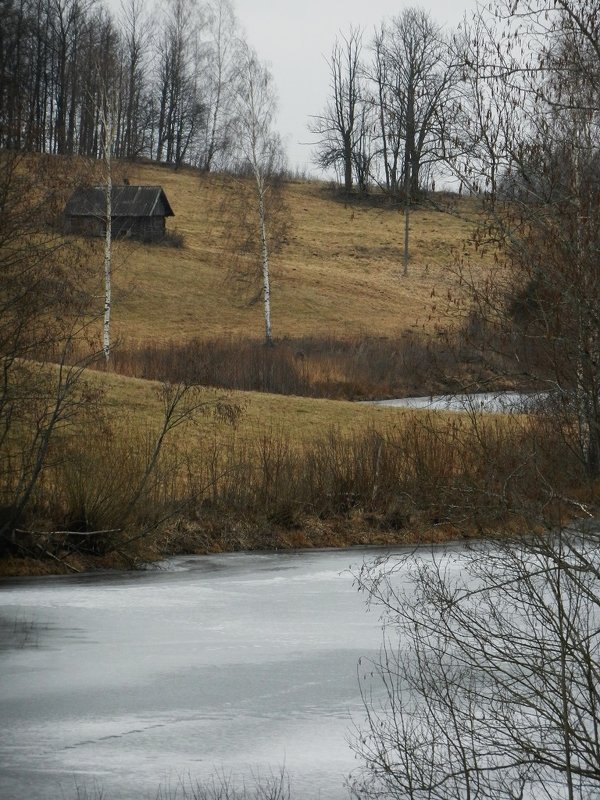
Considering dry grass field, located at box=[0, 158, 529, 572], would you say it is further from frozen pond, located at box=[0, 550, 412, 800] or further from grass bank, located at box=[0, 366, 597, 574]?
frozen pond, located at box=[0, 550, 412, 800]

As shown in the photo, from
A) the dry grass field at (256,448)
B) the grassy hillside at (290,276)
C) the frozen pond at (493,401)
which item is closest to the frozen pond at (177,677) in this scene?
the dry grass field at (256,448)

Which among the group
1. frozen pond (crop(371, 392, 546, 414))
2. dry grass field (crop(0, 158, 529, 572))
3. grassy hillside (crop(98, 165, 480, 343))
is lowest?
dry grass field (crop(0, 158, 529, 572))

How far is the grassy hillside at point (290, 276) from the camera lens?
156 ft

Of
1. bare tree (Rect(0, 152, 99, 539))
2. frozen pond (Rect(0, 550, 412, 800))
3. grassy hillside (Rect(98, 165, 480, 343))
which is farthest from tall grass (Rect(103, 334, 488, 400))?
frozen pond (Rect(0, 550, 412, 800))

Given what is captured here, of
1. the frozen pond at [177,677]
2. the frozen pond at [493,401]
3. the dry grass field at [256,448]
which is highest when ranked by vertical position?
the frozen pond at [493,401]

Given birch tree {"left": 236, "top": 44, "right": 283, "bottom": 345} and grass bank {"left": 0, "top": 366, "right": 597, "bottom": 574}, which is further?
birch tree {"left": 236, "top": 44, "right": 283, "bottom": 345}

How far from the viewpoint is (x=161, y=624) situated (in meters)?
11.6

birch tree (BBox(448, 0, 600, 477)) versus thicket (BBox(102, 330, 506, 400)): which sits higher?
birch tree (BBox(448, 0, 600, 477))

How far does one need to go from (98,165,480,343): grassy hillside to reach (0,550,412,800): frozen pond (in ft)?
81.9

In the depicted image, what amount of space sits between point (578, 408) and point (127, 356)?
2696 centimetres

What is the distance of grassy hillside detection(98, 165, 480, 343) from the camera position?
4756cm

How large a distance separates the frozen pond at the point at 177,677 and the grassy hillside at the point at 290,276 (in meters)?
25.0

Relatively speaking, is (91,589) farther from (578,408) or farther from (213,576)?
(578,408)

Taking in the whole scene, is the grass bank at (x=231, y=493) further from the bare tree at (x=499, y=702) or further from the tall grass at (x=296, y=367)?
the tall grass at (x=296, y=367)
